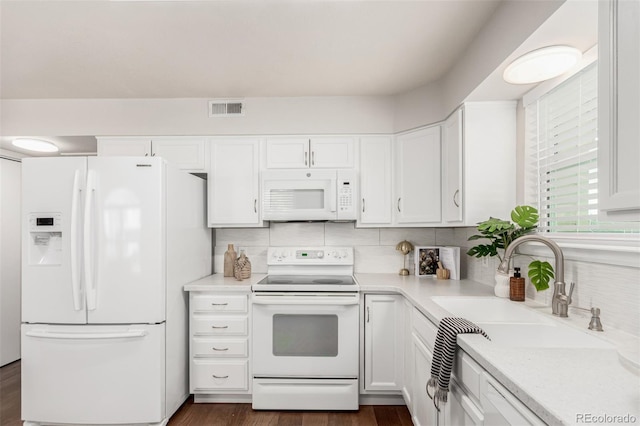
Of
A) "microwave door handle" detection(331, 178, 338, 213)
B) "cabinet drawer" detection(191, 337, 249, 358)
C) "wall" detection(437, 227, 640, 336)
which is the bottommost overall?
"cabinet drawer" detection(191, 337, 249, 358)

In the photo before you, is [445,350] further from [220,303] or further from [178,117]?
[178,117]

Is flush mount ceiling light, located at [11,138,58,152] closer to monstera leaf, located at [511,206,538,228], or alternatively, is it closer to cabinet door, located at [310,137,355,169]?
cabinet door, located at [310,137,355,169]

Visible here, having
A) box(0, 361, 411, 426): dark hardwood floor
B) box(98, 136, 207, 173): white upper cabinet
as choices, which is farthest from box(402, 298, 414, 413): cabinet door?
box(98, 136, 207, 173): white upper cabinet

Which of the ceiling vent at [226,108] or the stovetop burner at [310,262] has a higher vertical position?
the ceiling vent at [226,108]

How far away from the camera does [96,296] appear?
1.94 meters

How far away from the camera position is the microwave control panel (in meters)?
2.53

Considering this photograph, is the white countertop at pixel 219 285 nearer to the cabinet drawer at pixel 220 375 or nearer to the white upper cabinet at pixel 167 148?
the cabinet drawer at pixel 220 375

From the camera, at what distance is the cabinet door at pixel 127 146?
2674 mm

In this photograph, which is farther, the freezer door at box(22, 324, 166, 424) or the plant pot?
the freezer door at box(22, 324, 166, 424)

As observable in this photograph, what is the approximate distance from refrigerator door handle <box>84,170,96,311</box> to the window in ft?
8.60

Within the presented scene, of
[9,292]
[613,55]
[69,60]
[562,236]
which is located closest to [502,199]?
[562,236]

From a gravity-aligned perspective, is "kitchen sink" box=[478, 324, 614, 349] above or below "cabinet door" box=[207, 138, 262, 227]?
below

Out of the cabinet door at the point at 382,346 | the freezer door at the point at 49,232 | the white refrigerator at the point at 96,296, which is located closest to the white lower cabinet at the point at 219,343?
the white refrigerator at the point at 96,296

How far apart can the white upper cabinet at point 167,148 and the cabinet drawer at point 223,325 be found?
1212mm
